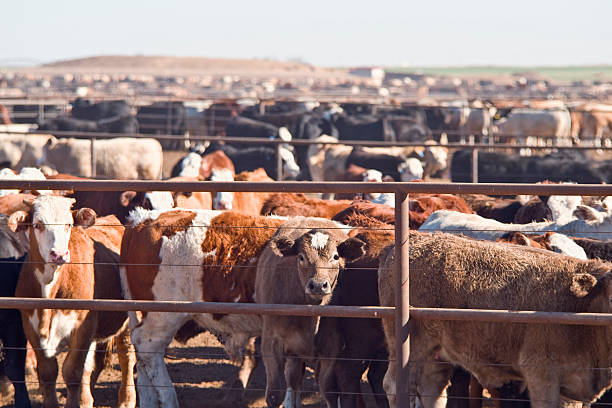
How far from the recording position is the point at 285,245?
5277mm

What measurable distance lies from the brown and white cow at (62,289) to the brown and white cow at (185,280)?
31 cm

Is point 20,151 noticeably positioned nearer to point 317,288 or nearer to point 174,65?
point 317,288

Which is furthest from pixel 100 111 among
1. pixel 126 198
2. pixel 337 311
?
pixel 337 311

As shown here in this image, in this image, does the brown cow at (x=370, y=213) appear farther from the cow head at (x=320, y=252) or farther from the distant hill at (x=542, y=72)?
the distant hill at (x=542, y=72)

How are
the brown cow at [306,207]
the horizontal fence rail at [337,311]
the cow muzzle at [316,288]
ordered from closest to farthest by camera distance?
the horizontal fence rail at [337,311] < the cow muzzle at [316,288] < the brown cow at [306,207]

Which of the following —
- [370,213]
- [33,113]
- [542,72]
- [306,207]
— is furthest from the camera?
[542,72]

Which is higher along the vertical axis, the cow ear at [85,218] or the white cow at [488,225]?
the cow ear at [85,218]

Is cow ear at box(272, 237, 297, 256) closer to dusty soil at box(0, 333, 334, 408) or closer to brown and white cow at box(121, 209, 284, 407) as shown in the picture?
brown and white cow at box(121, 209, 284, 407)

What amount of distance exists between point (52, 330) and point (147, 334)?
0.69 meters

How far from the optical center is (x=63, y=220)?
18.3 ft

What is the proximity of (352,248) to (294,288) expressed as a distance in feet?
1.50

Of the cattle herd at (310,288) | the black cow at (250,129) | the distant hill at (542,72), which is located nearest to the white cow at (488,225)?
the cattle herd at (310,288)

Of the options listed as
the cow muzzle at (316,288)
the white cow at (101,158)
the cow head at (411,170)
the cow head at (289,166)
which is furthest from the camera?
the cow head at (289,166)

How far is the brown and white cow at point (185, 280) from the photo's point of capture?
5.88 meters
